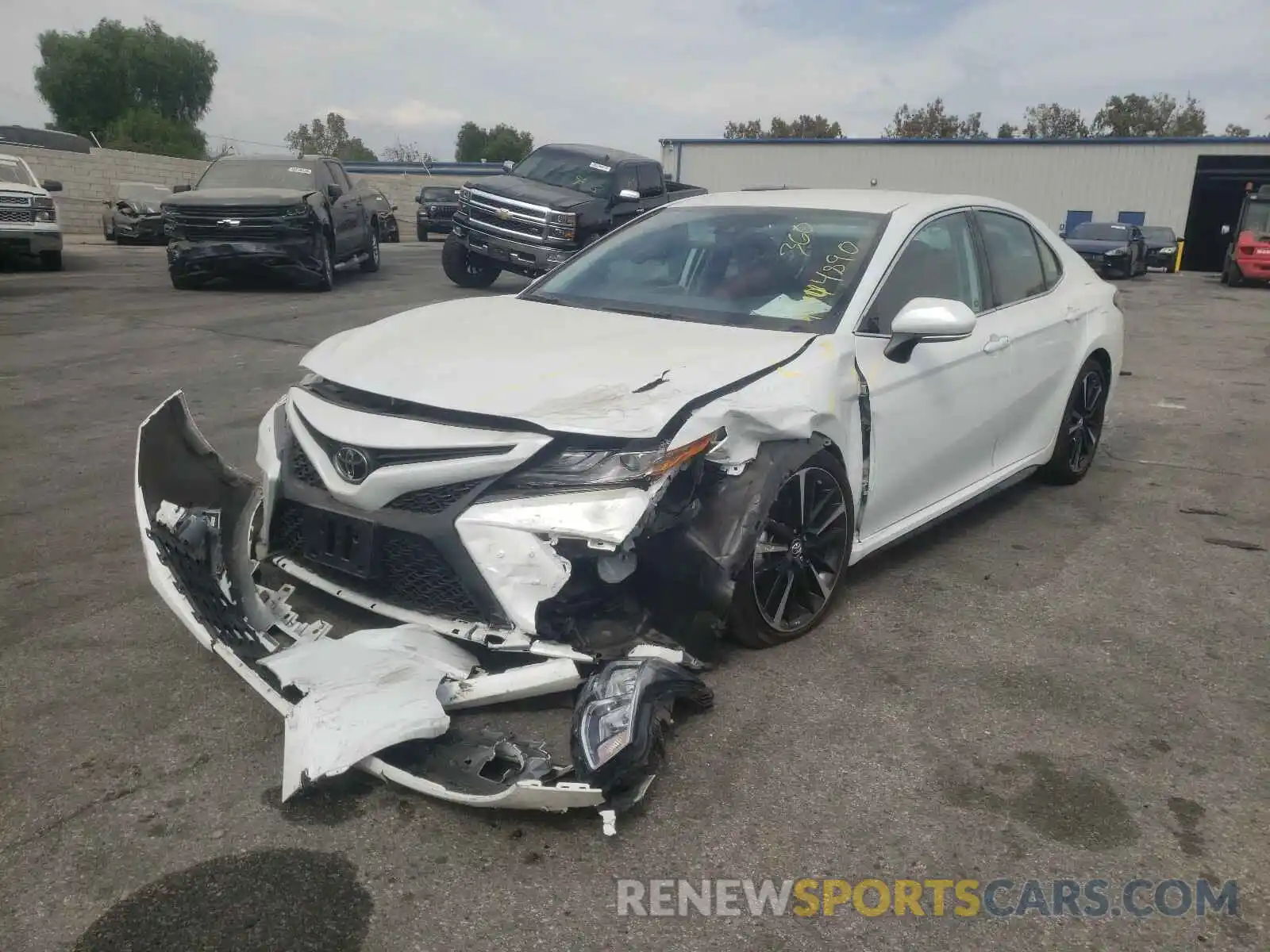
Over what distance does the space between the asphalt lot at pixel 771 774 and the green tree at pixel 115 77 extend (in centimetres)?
6097

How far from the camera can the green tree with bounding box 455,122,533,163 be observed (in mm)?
96125

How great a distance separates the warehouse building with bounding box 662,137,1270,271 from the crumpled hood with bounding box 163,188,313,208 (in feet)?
92.0

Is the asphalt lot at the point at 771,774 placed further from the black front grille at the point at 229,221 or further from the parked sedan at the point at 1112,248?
the parked sedan at the point at 1112,248

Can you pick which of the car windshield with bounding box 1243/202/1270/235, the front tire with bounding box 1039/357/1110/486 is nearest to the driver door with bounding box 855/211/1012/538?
the front tire with bounding box 1039/357/1110/486

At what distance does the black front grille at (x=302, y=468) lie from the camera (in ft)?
10.6

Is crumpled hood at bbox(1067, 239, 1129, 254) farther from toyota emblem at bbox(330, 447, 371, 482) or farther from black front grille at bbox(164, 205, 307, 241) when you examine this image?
toyota emblem at bbox(330, 447, 371, 482)

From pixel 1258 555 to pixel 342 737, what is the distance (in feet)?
14.0

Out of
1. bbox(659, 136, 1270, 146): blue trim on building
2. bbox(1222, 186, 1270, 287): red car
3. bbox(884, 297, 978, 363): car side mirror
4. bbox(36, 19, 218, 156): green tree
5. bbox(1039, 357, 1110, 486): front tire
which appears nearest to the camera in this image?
bbox(884, 297, 978, 363): car side mirror

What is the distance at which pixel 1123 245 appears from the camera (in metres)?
25.5

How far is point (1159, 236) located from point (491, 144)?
77.8 metres

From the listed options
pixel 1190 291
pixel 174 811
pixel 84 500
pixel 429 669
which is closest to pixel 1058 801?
pixel 429 669

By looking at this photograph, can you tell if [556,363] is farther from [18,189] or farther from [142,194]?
[142,194]

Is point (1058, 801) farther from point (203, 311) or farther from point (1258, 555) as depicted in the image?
point (203, 311)

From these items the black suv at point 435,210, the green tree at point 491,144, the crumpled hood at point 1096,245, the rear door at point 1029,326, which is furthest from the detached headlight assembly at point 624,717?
the green tree at point 491,144
